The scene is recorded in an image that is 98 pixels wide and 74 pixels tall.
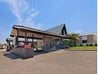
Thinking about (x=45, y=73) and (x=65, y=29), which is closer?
(x=45, y=73)

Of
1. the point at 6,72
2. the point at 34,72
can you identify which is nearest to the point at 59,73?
the point at 34,72

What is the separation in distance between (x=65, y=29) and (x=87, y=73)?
26.7 metres

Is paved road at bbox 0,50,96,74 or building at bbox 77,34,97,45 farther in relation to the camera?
building at bbox 77,34,97,45

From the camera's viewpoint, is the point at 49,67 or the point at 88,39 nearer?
the point at 49,67

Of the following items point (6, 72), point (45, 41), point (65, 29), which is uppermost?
point (65, 29)

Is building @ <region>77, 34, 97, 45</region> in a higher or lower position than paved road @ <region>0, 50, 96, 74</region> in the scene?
higher

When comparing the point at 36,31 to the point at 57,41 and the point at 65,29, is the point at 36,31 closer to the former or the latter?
the point at 57,41

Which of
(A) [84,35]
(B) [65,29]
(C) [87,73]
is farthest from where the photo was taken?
(A) [84,35]

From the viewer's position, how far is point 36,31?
16969 mm

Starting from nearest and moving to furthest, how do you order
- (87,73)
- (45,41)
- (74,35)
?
(87,73) < (45,41) < (74,35)

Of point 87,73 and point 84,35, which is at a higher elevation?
point 84,35

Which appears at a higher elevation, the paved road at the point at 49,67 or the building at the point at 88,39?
the building at the point at 88,39

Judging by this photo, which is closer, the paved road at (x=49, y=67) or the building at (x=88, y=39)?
the paved road at (x=49, y=67)

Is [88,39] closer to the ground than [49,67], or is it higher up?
higher up
